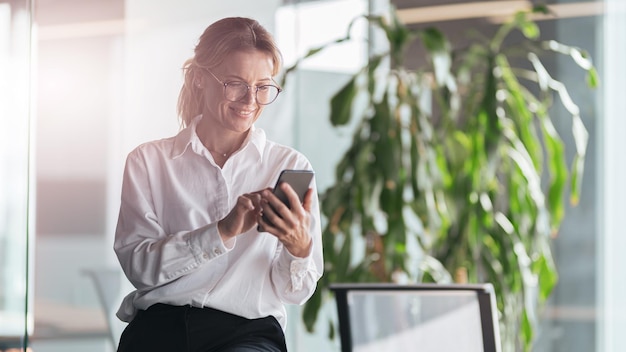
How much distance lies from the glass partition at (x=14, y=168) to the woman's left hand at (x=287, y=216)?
21.6 inches

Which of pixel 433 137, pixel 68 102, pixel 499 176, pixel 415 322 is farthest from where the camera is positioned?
pixel 499 176

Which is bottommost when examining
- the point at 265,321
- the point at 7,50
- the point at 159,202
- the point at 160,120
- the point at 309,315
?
the point at 309,315

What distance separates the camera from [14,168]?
190cm

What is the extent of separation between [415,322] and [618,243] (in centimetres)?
256

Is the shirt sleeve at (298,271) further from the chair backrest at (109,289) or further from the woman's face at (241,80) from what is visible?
the chair backrest at (109,289)

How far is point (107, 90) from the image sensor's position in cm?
221

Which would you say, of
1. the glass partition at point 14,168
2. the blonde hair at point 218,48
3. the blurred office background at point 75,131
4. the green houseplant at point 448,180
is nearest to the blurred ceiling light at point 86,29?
the blurred office background at point 75,131

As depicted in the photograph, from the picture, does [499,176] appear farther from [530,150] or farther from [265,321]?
[265,321]

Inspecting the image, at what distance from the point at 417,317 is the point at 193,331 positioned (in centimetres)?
82

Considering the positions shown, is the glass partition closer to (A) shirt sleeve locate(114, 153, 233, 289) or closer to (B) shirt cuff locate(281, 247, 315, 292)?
(A) shirt sleeve locate(114, 153, 233, 289)

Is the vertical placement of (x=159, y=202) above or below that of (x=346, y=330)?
above

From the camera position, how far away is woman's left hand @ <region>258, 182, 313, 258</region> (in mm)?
1554

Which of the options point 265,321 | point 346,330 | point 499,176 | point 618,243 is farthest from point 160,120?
point 618,243

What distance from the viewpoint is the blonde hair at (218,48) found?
1634mm
